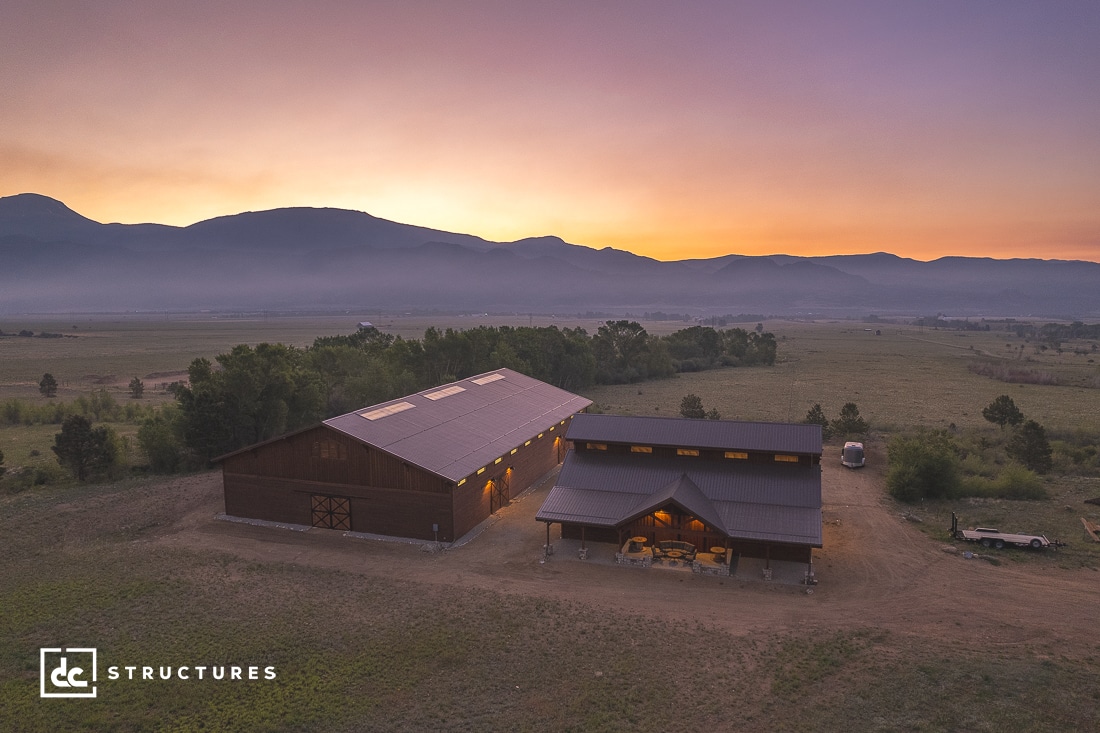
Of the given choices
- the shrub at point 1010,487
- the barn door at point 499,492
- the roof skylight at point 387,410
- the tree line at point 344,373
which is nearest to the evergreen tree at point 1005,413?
the shrub at point 1010,487

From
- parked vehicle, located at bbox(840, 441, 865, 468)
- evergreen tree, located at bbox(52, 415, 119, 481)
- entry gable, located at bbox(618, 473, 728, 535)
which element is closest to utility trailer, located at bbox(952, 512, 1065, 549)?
entry gable, located at bbox(618, 473, 728, 535)

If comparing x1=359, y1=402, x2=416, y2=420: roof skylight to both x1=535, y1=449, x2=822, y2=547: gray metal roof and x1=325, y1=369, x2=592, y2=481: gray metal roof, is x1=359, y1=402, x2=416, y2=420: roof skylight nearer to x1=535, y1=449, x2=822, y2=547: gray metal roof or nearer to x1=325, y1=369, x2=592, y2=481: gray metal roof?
x1=325, y1=369, x2=592, y2=481: gray metal roof

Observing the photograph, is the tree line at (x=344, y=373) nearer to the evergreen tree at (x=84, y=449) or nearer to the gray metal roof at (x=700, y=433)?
the evergreen tree at (x=84, y=449)

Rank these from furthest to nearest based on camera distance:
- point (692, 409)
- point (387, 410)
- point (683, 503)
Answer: point (692, 409) → point (387, 410) → point (683, 503)

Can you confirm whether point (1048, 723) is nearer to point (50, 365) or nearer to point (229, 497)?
point (229, 497)

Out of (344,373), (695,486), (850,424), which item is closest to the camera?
(695,486)

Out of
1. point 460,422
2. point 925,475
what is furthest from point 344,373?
point 925,475

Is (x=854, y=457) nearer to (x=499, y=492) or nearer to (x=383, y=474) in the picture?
(x=499, y=492)
